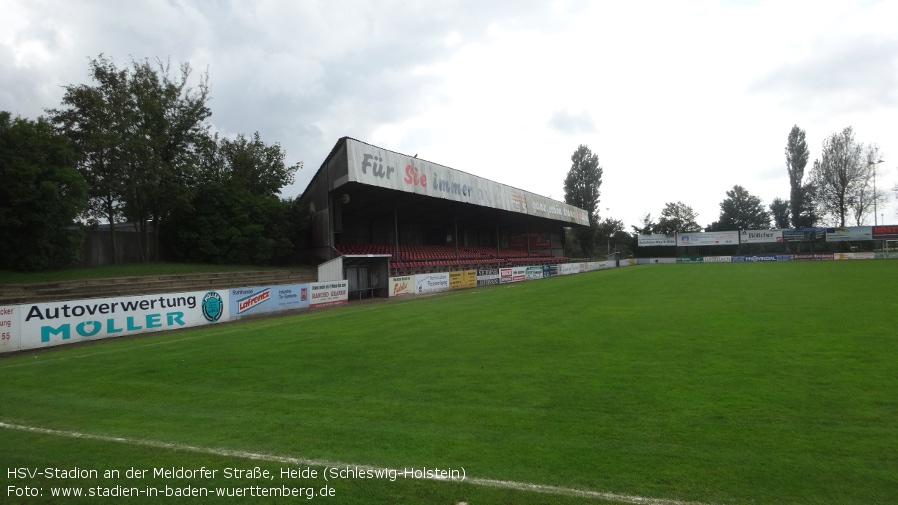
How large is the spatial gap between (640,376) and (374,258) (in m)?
23.4

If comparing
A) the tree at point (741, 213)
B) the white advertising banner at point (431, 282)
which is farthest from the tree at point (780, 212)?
the white advertising banner at point (431, 282)

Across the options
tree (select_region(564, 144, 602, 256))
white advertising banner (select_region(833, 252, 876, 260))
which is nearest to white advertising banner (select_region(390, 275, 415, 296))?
tree (select_region(564, 144, 602, 256))

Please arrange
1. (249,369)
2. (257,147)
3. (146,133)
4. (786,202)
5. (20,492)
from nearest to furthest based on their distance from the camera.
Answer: (20,492)
(249,369)
(146,133)
(257,147)
(786,202)

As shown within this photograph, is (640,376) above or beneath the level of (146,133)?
beneath

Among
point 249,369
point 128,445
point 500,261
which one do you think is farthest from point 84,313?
point 500,261

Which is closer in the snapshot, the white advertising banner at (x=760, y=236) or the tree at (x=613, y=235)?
the white advertising banner at (x=760, y=236)

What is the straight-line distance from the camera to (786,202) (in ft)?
293

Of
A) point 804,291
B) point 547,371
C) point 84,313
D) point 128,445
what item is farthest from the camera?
point 804,291

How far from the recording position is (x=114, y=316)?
15.4 m

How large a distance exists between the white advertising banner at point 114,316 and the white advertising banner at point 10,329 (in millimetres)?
112

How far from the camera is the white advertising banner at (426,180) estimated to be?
1051 inches

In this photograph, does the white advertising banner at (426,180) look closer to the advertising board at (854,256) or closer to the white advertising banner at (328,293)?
the white advertising banner at (328,293)

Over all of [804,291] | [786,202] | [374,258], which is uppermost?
[786,202]

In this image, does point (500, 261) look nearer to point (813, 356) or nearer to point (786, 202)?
point (813, 356)
